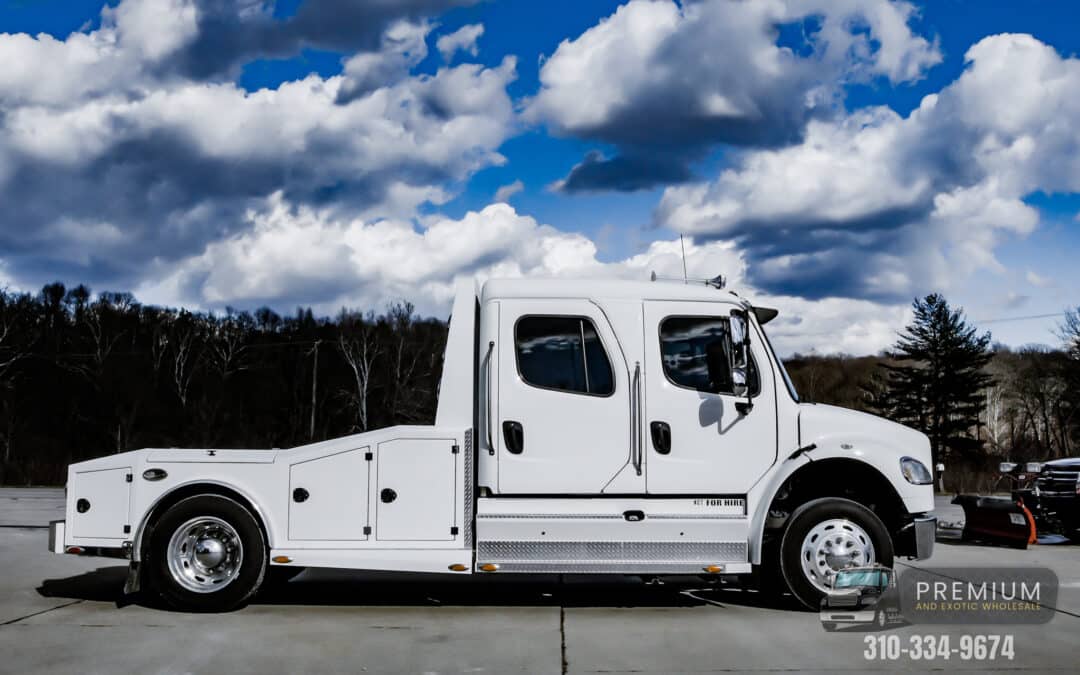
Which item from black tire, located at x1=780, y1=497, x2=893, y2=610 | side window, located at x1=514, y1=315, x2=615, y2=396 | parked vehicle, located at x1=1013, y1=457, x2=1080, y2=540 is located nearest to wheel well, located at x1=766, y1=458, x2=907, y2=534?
black tire, located at x1=780, y1=497, x2=893, y2=610

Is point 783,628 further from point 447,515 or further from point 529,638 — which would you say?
point 447,515

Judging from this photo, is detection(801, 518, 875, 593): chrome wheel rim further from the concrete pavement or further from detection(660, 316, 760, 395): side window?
detection(660, 316, 760, 395): side window

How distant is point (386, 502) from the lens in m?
7.41

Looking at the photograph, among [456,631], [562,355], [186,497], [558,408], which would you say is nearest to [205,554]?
[186,497]

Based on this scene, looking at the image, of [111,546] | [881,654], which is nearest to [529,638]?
[881,654]

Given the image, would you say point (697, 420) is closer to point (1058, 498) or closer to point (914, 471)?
point (914, 471)

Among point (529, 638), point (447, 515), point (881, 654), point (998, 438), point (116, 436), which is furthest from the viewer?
point (998, 438)

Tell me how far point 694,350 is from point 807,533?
1.76 m

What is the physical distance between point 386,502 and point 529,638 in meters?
1.62

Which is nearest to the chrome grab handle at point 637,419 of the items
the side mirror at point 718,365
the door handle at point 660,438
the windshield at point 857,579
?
the door handle at point 660,438

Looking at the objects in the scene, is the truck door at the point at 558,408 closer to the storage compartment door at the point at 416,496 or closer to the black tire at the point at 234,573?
the storage compartment door at the point at 416,496

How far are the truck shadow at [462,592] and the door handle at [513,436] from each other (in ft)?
5.30

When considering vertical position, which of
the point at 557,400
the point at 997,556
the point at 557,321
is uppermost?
the point at 557,321

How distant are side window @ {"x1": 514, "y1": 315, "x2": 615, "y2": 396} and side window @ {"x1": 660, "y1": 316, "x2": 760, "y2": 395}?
536 millimetres
